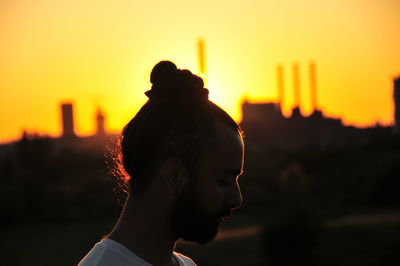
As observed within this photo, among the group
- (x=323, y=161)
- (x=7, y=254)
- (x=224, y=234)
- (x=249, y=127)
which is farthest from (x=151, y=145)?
(x=249, y=127)

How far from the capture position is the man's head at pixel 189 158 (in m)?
2.62

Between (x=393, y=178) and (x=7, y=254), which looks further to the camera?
(x=393, y=178)

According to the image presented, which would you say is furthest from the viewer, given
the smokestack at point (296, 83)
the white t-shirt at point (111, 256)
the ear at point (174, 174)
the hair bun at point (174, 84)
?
the smokestack at point (296, 83)

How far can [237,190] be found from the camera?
2.64 m

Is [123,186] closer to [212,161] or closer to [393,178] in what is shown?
[212,161]

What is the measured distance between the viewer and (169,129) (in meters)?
2.68

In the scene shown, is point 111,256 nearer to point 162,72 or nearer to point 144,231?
point 144,231

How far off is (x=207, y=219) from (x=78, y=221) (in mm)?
48760

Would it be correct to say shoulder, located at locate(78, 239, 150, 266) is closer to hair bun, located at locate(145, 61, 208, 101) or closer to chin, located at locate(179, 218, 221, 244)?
chin, located at locate(179, 218, 221, 244)

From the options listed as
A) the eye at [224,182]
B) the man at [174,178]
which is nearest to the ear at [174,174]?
the man at [174,178]

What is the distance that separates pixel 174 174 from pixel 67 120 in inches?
4147

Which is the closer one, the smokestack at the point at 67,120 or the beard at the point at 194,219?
the beard at the point at 194,219

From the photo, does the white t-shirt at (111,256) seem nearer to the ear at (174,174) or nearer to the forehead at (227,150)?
the ear at (174,174)

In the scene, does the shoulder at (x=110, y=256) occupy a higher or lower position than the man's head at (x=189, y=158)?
lower
